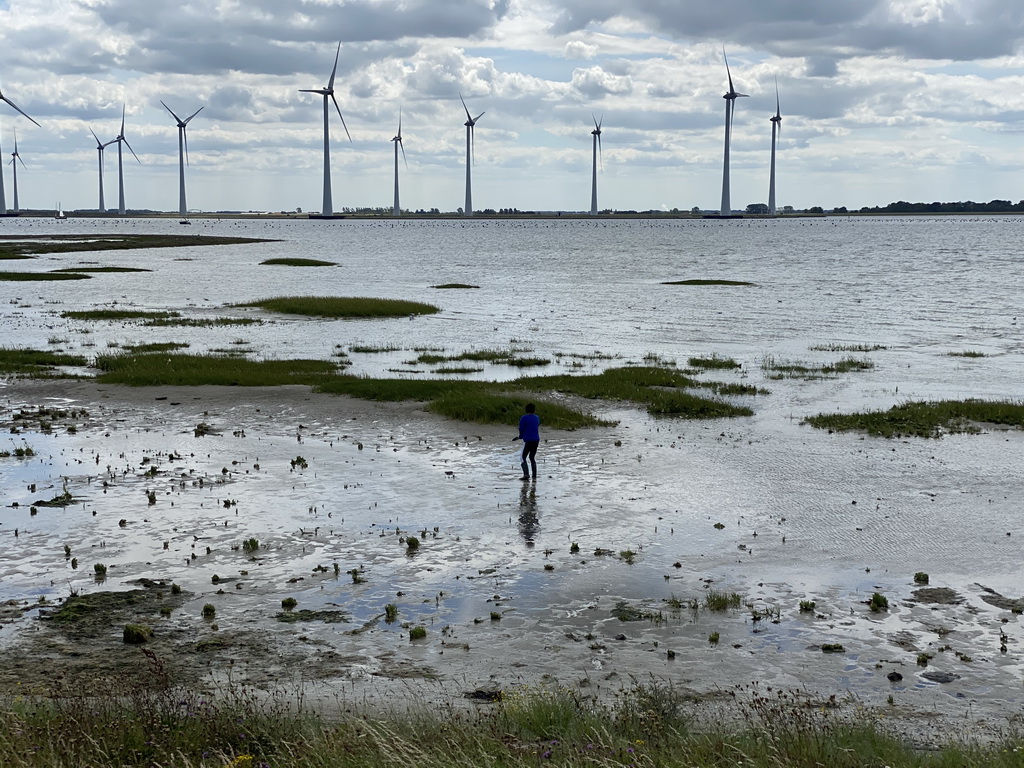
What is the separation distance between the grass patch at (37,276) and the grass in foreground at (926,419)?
82.6 m

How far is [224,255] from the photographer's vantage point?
500ft

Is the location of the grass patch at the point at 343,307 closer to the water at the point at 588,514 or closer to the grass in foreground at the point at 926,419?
the water at the point at 588,514

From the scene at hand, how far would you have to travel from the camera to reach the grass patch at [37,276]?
307 ft

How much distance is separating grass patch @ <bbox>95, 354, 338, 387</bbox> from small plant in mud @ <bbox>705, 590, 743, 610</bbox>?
81.3ft

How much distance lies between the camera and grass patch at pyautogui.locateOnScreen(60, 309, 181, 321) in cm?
6312

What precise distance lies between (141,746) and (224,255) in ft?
490

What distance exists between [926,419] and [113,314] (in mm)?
50342

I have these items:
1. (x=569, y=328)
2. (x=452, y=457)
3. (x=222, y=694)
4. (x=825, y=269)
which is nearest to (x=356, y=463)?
(x=452, y=457)

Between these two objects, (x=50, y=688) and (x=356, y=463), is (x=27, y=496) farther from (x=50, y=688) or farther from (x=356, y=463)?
(x=50, y=688)

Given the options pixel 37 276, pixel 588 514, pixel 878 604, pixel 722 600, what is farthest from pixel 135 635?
pixel 37 276

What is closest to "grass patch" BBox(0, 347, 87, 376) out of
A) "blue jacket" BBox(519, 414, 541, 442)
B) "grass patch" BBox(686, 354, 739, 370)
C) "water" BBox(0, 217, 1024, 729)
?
"water" BBox(0, 217, 1024, 729)

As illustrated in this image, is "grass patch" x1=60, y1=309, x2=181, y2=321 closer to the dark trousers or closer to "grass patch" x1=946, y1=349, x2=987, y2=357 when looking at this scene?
the dark trousers

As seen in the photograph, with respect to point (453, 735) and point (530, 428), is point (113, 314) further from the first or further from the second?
point (453, 735)

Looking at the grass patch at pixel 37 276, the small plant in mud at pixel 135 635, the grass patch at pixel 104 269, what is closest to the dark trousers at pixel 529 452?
the small plant in mud at pixel 135 635
